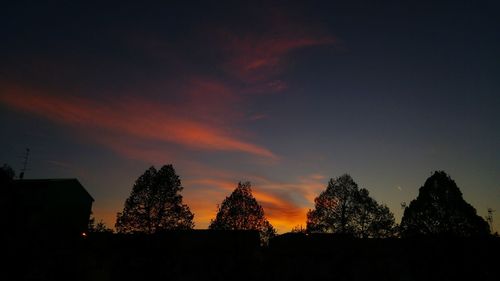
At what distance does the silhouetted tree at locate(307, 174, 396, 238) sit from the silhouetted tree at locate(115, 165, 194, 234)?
1865 cm

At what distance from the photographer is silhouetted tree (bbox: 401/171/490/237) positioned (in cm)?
4472

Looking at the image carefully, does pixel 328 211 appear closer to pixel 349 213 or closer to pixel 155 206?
pixel 349 213

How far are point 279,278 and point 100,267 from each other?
1606 cm

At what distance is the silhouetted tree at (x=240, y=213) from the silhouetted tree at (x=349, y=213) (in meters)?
7.85

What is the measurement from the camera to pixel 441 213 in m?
46.0

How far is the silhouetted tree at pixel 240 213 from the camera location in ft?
174

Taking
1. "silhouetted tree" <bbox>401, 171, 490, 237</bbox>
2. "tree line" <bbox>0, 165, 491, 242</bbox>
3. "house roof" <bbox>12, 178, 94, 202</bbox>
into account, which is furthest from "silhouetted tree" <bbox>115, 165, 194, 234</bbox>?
"silhouetted tree" <bbox>401, 171, 490, 237</bbox>

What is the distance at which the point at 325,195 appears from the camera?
55.9 meters

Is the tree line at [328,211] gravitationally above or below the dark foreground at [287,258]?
above

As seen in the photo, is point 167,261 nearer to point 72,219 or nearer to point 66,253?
point 66,253

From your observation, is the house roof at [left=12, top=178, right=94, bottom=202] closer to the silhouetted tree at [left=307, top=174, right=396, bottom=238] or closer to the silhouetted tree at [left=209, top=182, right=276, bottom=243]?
the silhouetted tree at [left=209, top=182, right=276, bottom=243]

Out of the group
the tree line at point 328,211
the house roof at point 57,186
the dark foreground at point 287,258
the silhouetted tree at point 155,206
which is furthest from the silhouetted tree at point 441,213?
the house roof at point 57,186

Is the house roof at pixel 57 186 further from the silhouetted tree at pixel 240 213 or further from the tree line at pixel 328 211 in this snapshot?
the silhouetted tree at pixel 240 213

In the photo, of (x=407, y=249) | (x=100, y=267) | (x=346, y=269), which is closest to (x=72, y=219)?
(x=100, y=267)
